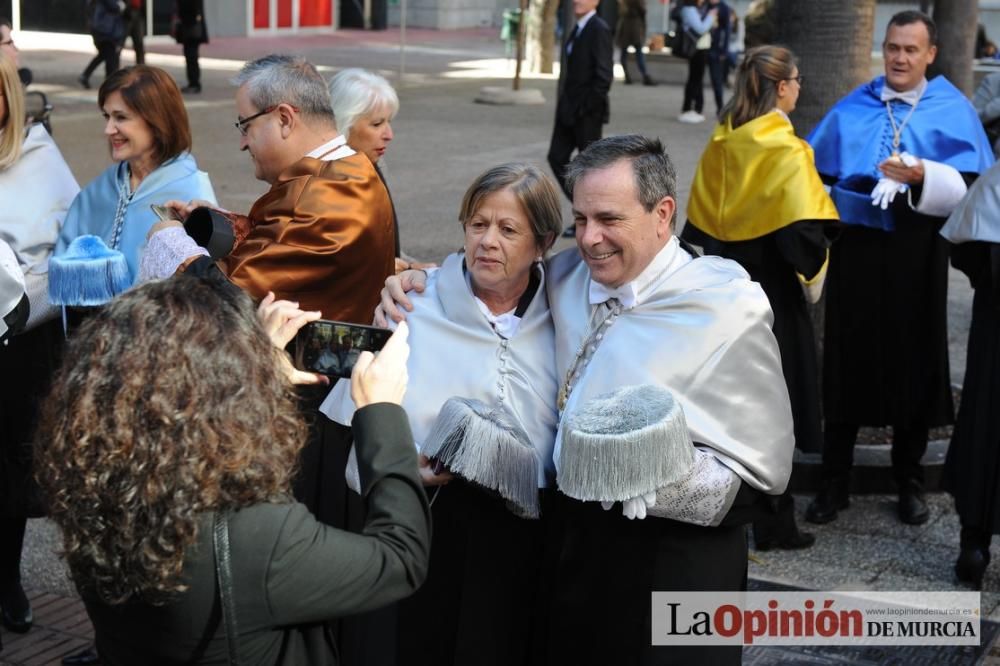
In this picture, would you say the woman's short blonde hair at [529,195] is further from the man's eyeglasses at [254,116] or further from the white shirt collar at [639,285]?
the man's eyeglasses at [254,116]

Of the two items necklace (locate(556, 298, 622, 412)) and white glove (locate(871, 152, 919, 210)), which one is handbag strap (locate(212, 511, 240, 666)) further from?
white glove (locate(871, 152, 919, 210))

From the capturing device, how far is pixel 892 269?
18.9 ft

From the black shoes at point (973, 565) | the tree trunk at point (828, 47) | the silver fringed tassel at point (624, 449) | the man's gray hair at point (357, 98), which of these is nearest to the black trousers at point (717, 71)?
Answer: the tree trunk at point (828, 47)

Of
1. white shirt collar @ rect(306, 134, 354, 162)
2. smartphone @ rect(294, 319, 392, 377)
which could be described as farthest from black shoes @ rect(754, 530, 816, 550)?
smartphone @ rect(294, 319, 392, 377)

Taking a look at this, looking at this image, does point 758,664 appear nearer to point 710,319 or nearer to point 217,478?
point 710,319

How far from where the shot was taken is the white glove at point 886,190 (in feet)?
17.9

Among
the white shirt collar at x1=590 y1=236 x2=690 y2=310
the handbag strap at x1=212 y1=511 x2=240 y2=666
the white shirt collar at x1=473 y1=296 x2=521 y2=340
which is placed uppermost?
the white shirt collar at x1=590 y1=236 x2=690 y2=310

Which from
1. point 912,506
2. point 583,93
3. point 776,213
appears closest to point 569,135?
point 583,93

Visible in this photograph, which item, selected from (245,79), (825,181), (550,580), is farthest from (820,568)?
(245,79)

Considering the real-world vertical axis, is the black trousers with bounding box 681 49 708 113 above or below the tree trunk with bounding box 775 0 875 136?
below

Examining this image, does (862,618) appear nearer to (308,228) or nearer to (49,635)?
(308,228)

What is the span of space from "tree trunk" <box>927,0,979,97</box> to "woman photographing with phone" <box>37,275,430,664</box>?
721cm

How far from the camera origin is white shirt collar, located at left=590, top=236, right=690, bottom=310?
10.3ft

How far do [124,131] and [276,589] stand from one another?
264 centimetres
